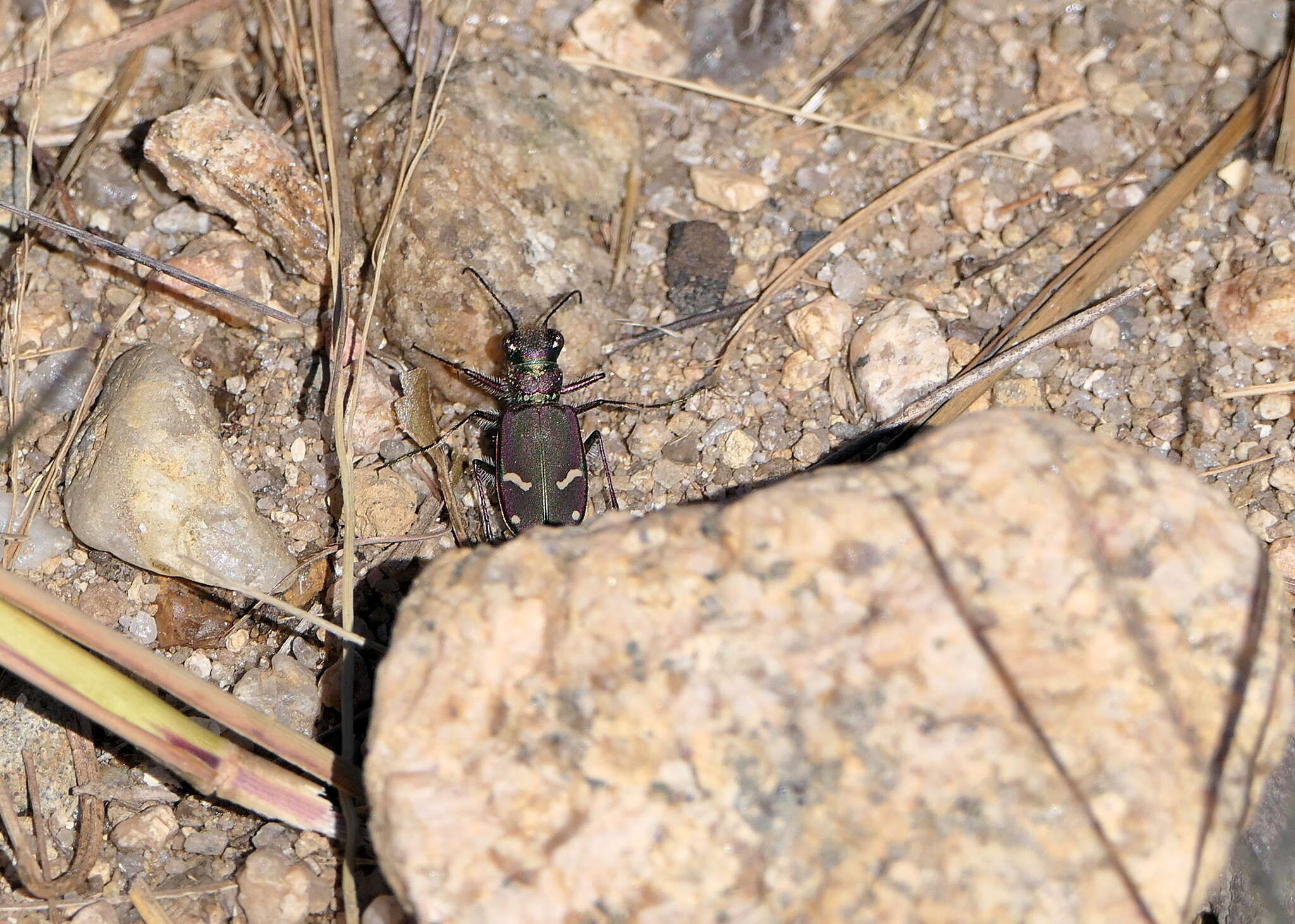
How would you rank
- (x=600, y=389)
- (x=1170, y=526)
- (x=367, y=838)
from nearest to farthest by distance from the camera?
(x=1170, y=526) → (x=367, y=838) → (x=600, y=389)

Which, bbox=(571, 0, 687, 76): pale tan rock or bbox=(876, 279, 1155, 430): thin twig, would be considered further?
bbox=(571, 0, 687, 76): pale tan rock

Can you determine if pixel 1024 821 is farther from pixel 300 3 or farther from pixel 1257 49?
pixel 300 3

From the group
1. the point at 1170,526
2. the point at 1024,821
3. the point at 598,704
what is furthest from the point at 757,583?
the point at 1170,526

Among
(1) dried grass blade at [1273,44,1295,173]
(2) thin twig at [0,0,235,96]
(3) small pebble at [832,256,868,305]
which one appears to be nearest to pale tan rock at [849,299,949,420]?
(3) small pebble at [832,256,868,305]

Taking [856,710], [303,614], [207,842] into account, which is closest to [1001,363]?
[856,710]

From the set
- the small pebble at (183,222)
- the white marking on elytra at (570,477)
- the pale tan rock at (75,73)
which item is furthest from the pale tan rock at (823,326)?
the pale tan rock at (75,73)

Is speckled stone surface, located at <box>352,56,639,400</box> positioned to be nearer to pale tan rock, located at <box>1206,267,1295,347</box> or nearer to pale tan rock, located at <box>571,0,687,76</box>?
pale tan rock, located at <box>571,0,687,76</box>
